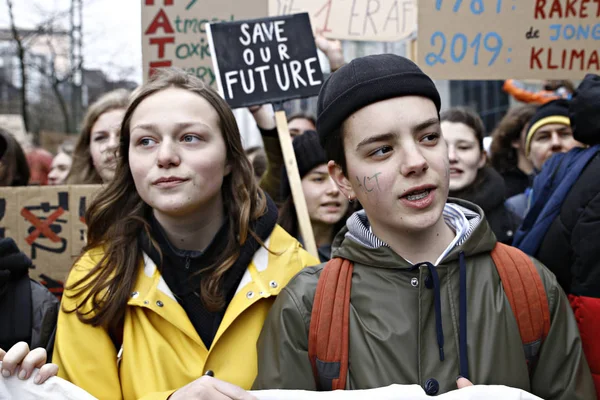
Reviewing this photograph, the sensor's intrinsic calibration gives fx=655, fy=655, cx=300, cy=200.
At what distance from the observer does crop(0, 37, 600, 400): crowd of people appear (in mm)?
1827

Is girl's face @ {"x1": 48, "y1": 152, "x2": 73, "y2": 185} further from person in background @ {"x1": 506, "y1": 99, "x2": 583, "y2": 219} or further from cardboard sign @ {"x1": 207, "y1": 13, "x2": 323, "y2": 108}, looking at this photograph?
person in background @ {"x1": 506, "y1": 99, "x2": 583, "y2": 219}

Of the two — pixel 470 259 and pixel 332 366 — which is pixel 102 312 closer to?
pixel 332 366

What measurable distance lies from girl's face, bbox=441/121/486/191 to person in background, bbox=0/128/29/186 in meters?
2.74

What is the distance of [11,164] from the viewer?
4.25 m

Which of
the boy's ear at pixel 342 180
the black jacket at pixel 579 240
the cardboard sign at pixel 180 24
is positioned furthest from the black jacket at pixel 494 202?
the boy's ear at pixel 342 180

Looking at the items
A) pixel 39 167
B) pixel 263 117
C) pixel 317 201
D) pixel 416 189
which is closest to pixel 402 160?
pixel 416 189

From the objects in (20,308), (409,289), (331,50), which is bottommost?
(20,308)

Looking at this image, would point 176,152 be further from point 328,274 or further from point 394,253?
point 394,253

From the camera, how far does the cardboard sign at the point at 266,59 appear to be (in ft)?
10.1

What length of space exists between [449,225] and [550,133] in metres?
2.34

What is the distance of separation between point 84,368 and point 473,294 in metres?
1.20

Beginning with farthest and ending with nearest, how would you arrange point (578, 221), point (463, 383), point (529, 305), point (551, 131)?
point (551, 131)
point (578, 221)
point (529, 305)
point (463, 383)

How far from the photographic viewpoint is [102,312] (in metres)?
2.12

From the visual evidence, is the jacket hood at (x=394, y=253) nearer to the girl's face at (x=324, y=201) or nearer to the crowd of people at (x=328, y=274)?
the crowd of people at (x=328, y=274)
